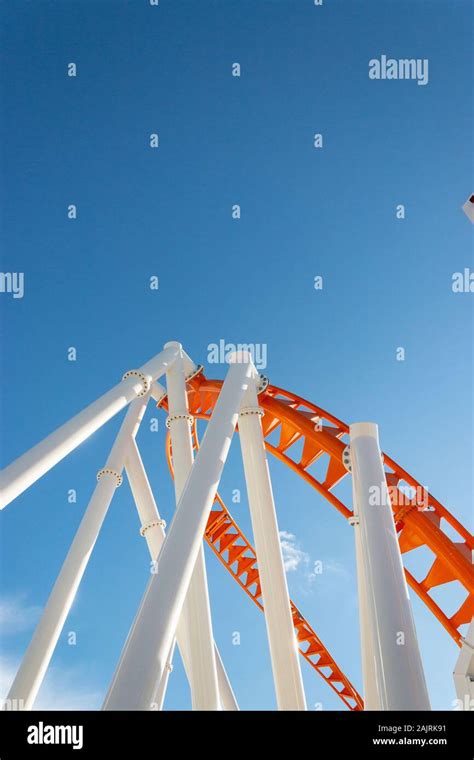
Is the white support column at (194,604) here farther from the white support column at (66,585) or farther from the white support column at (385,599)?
the white support column at (385,599)

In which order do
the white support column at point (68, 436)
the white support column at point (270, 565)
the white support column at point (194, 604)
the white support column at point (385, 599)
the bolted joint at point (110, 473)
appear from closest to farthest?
the white support column at point (385, 599), the white support column at point (68, 436), the white support column at point (194, 604), the white support column at point (270, 565), the bolted joint at point (110, 473)

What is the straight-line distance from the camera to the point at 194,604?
23.3 ft

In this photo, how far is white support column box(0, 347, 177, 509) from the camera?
5152 millimetres

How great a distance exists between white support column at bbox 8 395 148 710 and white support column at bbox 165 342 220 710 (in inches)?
32.0

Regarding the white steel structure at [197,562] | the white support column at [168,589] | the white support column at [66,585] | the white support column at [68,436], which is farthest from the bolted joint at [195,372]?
the white support column at [168,589]

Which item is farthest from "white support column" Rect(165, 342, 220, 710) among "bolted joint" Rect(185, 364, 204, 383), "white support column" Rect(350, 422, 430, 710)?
"white support column" Rect(350, 422, 430, 710)

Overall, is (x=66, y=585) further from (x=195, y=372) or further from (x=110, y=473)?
(x=195, y=372)

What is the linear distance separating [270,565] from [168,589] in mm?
3504

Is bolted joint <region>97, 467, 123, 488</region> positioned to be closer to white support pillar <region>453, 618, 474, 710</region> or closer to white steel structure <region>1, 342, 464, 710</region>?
white steel structure <region>1, 342, 464, 710</region>

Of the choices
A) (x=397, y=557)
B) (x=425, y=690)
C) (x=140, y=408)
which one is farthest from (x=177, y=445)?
(x=425, y=690)

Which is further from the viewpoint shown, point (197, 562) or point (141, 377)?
point (141, 377)

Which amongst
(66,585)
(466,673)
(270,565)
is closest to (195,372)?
(270,565)

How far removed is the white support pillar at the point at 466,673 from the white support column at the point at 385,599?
299mm

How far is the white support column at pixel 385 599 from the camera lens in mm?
4238
